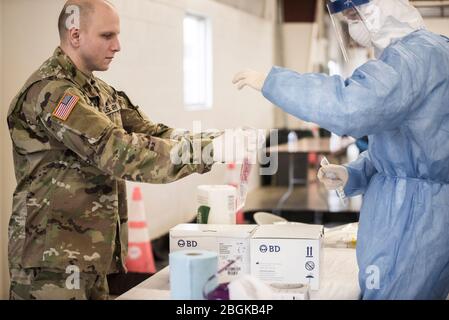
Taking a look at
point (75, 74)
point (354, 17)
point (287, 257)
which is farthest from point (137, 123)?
point (354, 17)

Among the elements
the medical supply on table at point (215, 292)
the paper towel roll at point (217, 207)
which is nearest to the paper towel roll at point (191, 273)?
the medical supply on table at point (215, 292)

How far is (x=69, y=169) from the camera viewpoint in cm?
229

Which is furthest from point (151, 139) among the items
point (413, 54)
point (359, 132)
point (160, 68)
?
point (160, 68)

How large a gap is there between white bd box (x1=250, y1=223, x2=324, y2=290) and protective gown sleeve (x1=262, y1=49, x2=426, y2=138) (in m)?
0.42

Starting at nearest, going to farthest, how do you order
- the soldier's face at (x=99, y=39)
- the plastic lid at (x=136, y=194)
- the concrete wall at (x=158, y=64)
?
the soldier's face at (x=99, y=39)
the concrete wall at (x=158, y=64)
the plastic lid at (x=136, y=194)

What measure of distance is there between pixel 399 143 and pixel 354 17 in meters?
0.40

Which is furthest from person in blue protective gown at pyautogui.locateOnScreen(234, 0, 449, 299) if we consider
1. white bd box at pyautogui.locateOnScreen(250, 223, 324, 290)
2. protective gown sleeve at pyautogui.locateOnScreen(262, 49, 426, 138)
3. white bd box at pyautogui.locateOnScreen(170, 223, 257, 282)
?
white bd box at pyautogui.locateOnScreen(170, 223, 257, 282)

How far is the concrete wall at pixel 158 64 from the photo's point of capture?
3037 millimetres

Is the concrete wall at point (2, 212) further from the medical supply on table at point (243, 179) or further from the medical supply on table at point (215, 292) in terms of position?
the medical supply on table at point (215, 292)

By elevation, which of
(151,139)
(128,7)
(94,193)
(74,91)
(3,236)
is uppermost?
(128,7)

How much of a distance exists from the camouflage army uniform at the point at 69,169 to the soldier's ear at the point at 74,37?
0.05 metres

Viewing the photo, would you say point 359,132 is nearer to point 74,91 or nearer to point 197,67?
point 74,91

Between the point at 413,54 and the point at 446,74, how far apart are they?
0.13m

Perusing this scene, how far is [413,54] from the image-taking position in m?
2.00
